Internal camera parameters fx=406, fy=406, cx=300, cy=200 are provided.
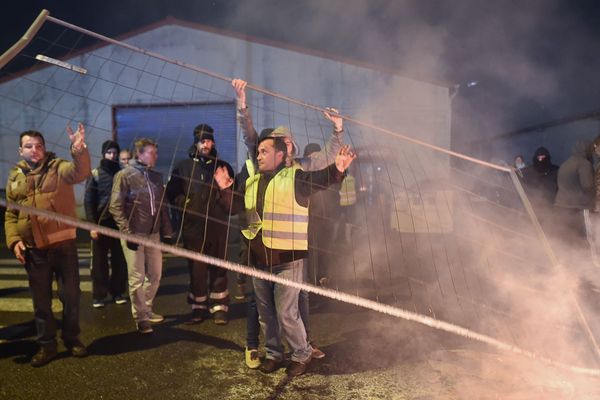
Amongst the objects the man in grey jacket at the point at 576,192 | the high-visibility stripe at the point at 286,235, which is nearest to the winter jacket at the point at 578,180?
the man in grey jacket at the point at 576,192

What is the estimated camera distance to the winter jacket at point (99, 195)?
178 inches

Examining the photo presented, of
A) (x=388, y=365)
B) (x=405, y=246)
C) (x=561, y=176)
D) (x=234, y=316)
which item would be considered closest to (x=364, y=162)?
(x=405, y=246)

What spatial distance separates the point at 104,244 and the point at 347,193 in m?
3.00

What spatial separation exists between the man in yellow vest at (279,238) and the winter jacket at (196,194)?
100cm

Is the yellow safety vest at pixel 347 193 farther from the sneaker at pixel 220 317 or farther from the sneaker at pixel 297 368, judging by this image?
the sneaker at pixel 297 368

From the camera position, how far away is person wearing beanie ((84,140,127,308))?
14.6 feet

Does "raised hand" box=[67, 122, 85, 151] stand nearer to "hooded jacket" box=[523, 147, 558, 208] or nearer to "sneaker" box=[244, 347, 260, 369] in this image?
"sneaker" box=[244, 347, 260, 369]

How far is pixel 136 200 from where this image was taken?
145 inches

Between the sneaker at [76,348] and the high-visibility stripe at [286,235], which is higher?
the high-visibility stripe at [286,235]

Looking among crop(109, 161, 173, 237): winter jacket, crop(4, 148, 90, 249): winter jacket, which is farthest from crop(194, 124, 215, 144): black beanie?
crop(4, 148, 90, 249): winter jacket

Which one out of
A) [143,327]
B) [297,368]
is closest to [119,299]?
[143,327]

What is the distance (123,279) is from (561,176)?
548cm

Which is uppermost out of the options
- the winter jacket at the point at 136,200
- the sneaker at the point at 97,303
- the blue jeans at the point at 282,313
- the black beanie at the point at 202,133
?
the black beanie at the point at 202,133

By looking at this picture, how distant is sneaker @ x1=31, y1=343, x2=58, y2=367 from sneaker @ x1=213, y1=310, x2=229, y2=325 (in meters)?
1.33
